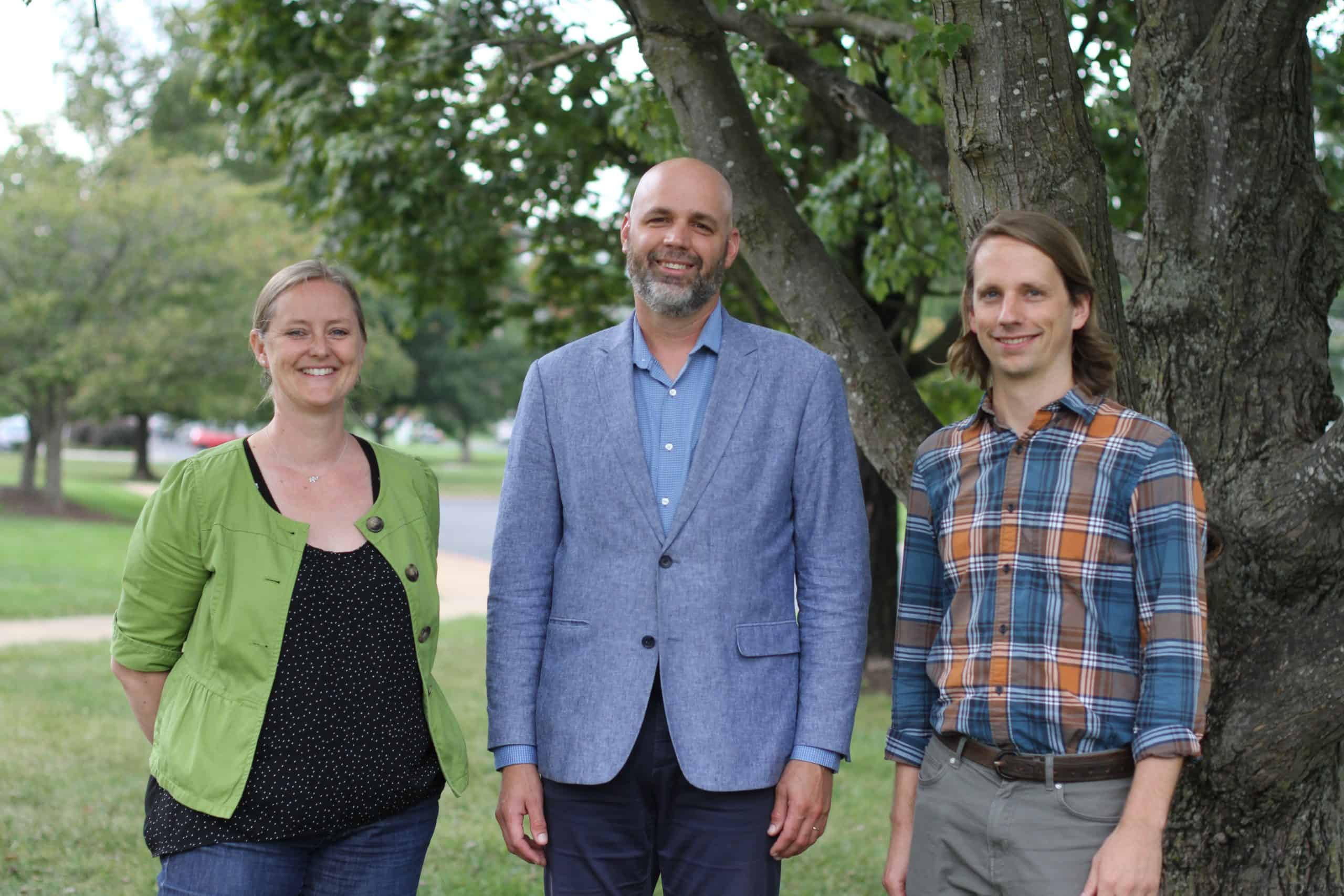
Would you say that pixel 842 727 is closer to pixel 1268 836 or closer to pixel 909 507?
pixel 909 507

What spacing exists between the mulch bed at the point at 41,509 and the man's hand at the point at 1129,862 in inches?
992

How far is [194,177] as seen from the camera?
83.1 ft

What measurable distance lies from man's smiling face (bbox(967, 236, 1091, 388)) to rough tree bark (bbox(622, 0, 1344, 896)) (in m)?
0.92

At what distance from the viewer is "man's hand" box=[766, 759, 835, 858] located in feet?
9.34

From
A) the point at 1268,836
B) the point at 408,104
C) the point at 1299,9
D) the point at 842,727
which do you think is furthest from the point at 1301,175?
the point at 408,104

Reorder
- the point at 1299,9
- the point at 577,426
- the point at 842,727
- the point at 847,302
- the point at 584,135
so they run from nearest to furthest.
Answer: the point at 842,727 < the point at 577,426 < the point at 1299,9 < the point at 847,302 < the point at 584,135

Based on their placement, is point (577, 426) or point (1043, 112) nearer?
point (577, 426)

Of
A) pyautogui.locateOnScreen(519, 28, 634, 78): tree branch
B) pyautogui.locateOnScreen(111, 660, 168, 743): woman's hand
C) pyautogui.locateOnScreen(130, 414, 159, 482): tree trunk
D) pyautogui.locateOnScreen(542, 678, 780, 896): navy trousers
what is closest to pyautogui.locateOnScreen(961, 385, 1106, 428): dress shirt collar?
pyautogui.locateOnScreen(542, 678, 780, 896): navy trousers

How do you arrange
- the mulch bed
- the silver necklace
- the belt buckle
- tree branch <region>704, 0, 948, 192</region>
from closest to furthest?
1. the belt buckle
2. the silver necklace
3. tree branch <region>704, 0, 948, 192</region>
4. the mulch bed

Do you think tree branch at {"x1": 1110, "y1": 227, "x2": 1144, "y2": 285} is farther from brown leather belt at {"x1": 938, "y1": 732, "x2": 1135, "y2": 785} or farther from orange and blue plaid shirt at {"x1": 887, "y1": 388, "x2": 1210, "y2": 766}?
brown leather belt at {"x1": 938, "y1": 732, "x2": 1135, "y2": 785}

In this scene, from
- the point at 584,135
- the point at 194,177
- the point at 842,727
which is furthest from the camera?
the point at 194,177

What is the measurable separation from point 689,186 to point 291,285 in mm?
944

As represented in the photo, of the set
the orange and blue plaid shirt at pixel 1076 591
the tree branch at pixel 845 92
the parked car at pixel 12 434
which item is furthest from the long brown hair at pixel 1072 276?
the parked car at pixel 12 434

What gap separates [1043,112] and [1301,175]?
1.08 m
